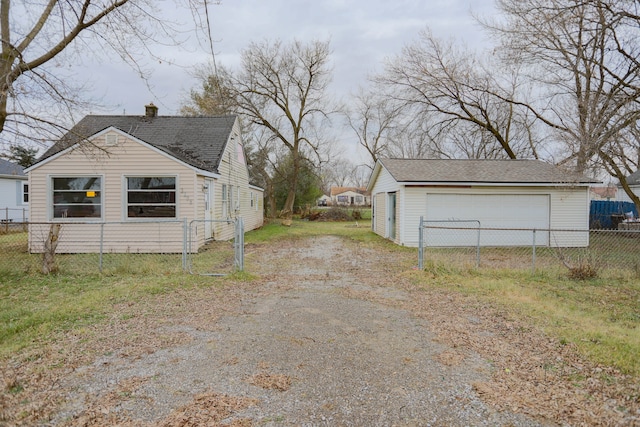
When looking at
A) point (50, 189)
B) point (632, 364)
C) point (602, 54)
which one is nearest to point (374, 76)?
point (602, 54)

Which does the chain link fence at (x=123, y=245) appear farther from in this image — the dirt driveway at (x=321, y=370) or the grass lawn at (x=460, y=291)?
the dirt driveway at (x=321, y=370)

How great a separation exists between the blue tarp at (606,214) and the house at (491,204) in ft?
22.2

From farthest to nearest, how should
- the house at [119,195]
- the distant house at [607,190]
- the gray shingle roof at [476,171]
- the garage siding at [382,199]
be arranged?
the distant house at [607,190] < the garage siding at [382,199] < the gray shingle roof at [476,171] < the house at [119,195]

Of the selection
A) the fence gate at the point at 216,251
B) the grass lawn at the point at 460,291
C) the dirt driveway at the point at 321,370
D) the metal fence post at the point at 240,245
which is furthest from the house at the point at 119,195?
the dirt driveway at the point at 321,370

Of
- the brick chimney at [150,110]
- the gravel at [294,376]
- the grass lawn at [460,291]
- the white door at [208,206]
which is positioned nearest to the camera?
the gravel at [294,376]

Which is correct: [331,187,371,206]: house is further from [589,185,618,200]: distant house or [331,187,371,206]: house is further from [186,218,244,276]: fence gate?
[186,218,244,276]: fence gate

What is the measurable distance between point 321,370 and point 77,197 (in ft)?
37.1

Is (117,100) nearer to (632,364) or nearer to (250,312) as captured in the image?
(250,312)

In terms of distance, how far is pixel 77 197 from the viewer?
11.9 metres

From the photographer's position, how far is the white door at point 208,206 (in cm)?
1320

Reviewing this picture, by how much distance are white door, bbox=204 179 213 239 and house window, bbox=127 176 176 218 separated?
4.48 ft

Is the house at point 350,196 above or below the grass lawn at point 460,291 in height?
above

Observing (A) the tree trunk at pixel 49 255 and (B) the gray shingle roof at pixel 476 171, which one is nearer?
(A) the tree trunk at pixel 49 255

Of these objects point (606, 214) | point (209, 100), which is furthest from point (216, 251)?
point (606, 214)
